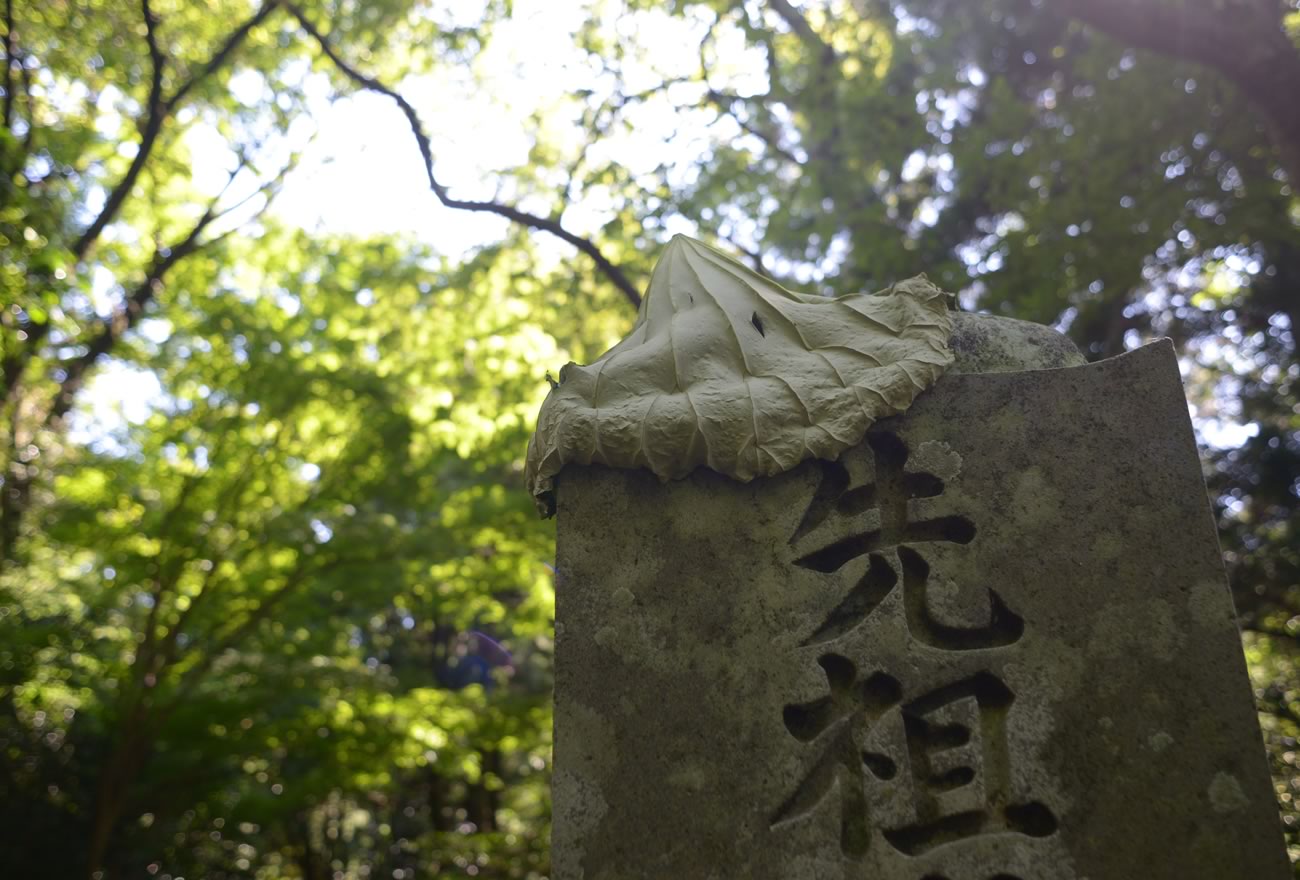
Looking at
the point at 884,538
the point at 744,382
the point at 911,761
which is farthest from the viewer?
the point at 744,382

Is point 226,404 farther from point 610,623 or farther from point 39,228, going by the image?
point 610,623

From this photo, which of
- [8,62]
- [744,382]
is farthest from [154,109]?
A: [744,382]

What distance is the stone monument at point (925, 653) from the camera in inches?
81.2

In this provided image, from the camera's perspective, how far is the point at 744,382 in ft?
8.26

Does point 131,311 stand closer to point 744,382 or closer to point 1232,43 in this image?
point 744,382

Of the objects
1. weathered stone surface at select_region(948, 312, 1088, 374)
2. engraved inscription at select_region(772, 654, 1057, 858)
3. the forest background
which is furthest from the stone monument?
the forest background

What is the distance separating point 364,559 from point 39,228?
10.3 ft

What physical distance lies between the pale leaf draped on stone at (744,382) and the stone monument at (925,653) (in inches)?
1.1

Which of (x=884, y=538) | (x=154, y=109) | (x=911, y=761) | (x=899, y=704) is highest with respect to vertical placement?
(x=154, y=109)

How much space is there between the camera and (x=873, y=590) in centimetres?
237

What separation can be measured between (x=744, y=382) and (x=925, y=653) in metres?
0.87

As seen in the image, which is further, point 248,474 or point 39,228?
point 248,474

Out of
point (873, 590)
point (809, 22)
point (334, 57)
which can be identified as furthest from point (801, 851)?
point (809, 22)

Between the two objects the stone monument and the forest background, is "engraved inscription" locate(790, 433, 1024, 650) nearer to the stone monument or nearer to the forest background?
the stone monument
